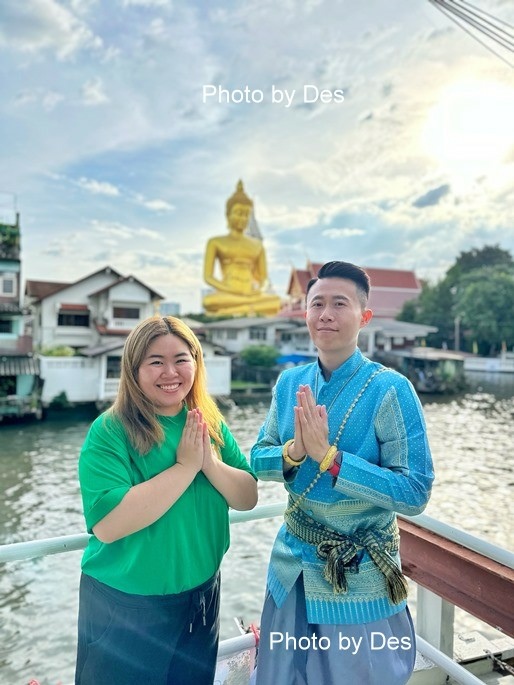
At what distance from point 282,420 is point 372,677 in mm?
492

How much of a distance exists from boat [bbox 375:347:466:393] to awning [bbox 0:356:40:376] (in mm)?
11053

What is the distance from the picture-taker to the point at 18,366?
12242 mm

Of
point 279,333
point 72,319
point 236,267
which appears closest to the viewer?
point 72,319

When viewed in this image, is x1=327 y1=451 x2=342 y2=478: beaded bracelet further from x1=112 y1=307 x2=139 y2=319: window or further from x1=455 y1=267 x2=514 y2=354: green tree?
x1=455 y1=267 x2=514 y2=354: green tree

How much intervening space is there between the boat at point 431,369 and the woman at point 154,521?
1650 cm

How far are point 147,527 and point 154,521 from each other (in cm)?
3

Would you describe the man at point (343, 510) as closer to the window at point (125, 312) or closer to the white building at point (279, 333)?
the window at point (125, 312)

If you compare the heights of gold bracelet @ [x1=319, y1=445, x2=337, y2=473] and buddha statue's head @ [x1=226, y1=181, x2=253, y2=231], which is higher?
buddha statue's head @ [x1=226, y1=181, x2=253, y2=231]

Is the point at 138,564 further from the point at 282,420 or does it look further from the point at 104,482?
the point at 282,420

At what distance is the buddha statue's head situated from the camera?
2111cm

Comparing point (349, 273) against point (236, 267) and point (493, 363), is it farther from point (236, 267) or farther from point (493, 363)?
point (493, 363)

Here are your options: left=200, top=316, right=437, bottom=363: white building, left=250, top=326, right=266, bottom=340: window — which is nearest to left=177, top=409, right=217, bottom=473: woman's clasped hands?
left=200, top=316, right=437, bottom=363: white building

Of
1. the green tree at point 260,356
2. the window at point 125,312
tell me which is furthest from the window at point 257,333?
the window at point 125,312

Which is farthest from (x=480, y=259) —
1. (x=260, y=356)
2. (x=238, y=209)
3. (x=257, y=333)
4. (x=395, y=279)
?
(x=260, y=356)
